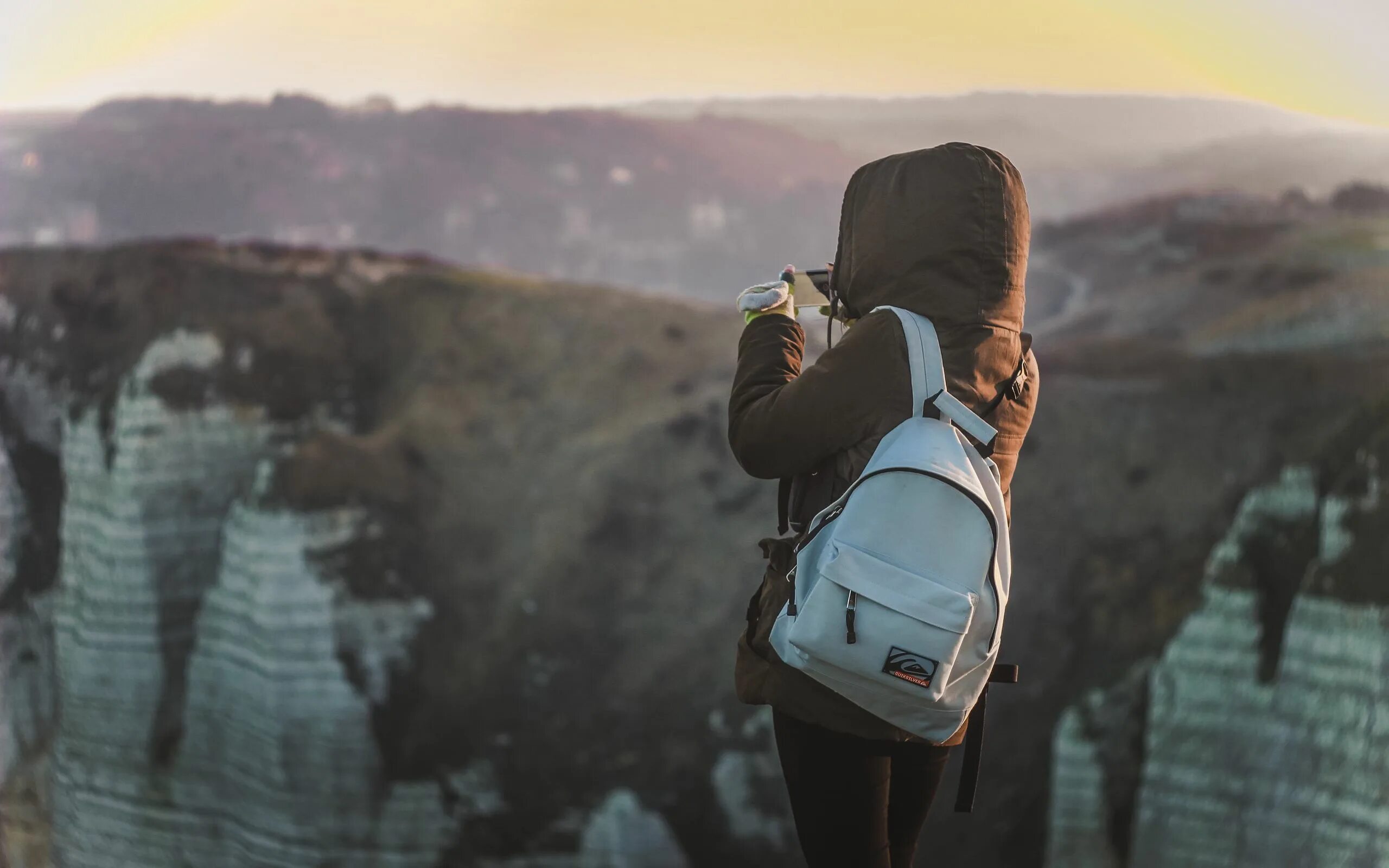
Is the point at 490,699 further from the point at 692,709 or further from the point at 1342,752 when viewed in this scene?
the point at 1342,752

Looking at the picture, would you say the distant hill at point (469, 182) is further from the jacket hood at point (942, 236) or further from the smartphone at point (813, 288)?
the jacket hood at point (942, 236)

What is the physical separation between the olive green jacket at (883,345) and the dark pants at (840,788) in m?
0.05

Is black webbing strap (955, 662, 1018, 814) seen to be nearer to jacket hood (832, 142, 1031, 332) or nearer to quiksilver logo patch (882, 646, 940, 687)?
quiksilver logo patch (882, 646, 940, 687)

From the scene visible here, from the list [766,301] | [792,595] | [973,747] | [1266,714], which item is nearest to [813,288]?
[766,301]

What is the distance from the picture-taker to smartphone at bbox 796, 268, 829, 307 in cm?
223

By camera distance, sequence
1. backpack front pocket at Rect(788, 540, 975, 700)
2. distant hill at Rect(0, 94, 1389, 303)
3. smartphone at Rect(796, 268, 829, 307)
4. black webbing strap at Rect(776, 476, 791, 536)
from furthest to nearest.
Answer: distant hill at Rect(0, 94, 1389, 303) → smartphone at Rect(796, 268, 829, 307) → black webbing strap at Rect(776, 476, 791, 536) → backpack front pocket at Rect(788, 540, 975, 700)

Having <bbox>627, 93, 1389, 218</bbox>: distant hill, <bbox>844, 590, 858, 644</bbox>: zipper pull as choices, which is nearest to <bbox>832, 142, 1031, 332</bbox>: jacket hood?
<bbox>844, 590, 858, 644</bbox>: zipper pull

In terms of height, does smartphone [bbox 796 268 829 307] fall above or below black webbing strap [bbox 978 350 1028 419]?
above

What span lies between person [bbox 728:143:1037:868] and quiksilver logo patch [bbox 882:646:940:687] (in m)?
0.13

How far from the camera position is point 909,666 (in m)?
1.68

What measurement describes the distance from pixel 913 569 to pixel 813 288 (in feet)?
Answer: 2.72

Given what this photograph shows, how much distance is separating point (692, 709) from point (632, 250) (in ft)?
13.5

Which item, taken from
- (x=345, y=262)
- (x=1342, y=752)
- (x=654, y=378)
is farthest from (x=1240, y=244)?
(x=345, y=262)

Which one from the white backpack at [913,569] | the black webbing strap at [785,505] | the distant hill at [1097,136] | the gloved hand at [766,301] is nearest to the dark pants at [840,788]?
the white backpack at [913,569]
